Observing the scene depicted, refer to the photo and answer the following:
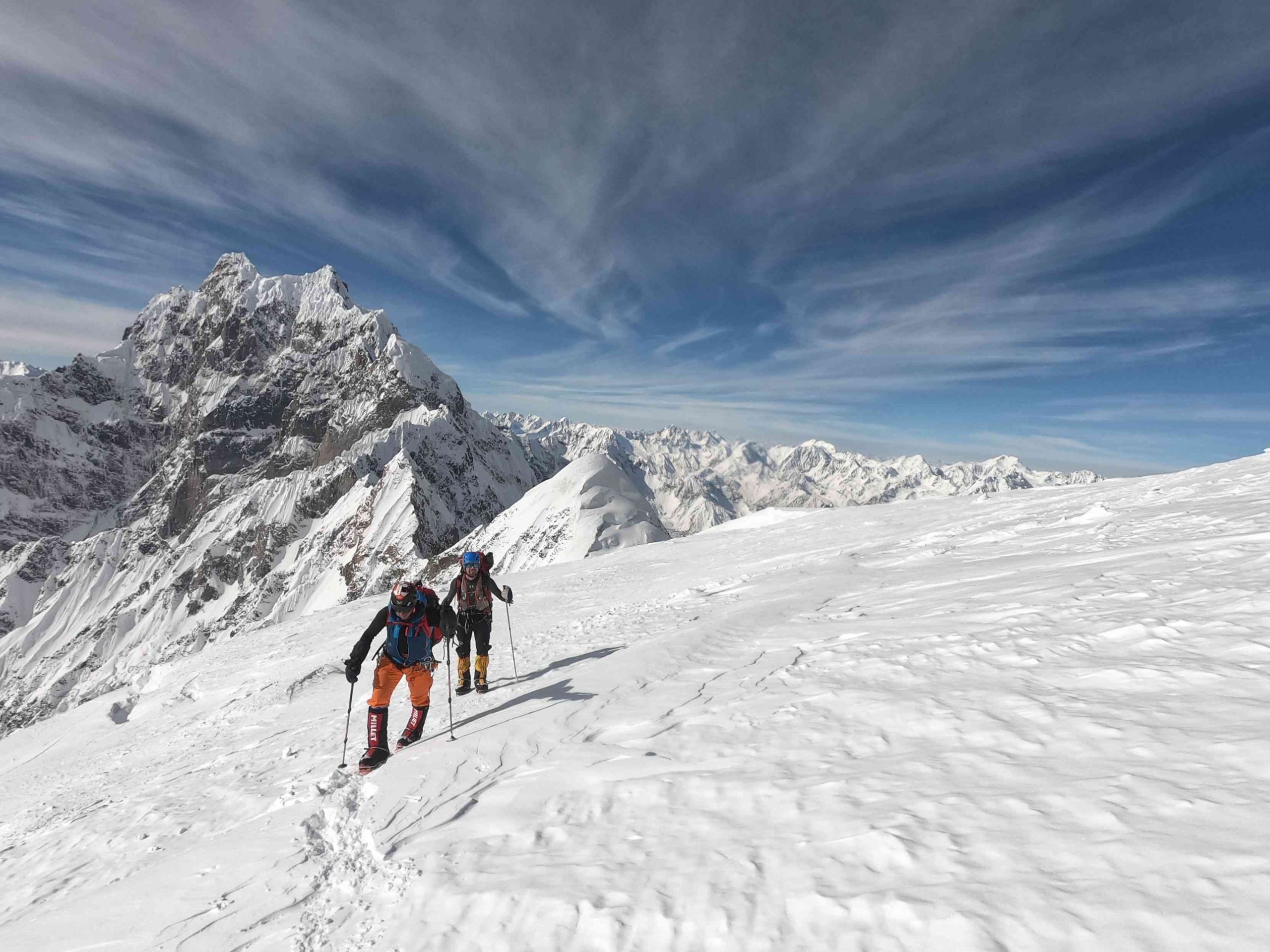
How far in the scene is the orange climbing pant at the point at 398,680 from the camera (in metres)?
8.02

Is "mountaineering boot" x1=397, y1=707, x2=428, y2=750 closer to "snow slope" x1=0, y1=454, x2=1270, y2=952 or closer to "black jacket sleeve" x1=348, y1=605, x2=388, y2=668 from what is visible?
"snow slope" x1=0, y1=454, x2=1270, y2=952

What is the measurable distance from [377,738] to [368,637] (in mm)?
1343

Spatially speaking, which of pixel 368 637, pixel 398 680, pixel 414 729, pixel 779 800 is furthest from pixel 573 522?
pixel 779 800

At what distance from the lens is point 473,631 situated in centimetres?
1061

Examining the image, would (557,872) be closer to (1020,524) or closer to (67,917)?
(67,917)

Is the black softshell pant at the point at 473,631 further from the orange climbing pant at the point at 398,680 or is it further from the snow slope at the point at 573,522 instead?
the snow slope at the point at 573,522

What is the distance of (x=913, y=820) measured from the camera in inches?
150

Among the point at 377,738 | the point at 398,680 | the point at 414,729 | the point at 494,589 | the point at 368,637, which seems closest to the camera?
the point at 377,738

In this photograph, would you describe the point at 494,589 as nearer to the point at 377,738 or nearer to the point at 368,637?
the point at 368,637

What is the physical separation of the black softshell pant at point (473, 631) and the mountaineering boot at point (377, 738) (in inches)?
96.6

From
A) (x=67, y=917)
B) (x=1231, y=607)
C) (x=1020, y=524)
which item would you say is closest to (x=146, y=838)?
(x=67, y=917)

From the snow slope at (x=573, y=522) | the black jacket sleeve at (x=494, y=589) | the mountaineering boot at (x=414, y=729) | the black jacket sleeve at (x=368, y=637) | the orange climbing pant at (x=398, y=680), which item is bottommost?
the mountaineering boot at (x=414, y=729)

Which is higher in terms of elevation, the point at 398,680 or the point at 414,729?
the point at 398,680

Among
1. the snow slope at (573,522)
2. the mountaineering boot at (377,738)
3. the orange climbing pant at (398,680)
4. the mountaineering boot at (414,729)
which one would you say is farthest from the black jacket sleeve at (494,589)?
the snow slope at (573,522)
